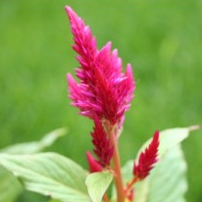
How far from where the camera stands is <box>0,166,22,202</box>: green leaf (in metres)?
1.77

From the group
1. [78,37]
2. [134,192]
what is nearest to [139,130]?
[134,192]

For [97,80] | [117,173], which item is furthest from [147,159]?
[97,80]

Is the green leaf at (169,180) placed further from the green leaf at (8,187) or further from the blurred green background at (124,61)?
the blurred green background at (124,61)

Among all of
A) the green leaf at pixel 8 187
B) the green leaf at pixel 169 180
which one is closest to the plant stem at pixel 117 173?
the green leaf at pixel 169 180

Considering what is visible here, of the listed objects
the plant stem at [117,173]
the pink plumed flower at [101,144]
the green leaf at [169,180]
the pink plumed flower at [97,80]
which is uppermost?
the pink plumed flower at [97,80]

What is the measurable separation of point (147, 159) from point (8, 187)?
67 cm

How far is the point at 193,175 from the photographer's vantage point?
248 cm

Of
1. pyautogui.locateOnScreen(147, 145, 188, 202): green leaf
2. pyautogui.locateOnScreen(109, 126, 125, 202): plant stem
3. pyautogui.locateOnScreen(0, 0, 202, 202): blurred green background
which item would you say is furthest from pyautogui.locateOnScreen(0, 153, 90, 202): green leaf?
pyautogui.locateOnScreen(0, 0, 202, 202): blurred green background

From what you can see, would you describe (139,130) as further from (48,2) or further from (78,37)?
(48,2)

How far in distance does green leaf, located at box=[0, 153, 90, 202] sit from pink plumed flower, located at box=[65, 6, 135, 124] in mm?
214

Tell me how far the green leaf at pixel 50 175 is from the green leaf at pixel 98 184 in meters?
0.11

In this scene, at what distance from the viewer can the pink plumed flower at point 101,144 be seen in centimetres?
125

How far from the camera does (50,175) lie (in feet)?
4.59

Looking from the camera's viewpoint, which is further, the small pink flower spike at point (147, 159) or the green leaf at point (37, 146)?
the green leaf at point (37, 146)
